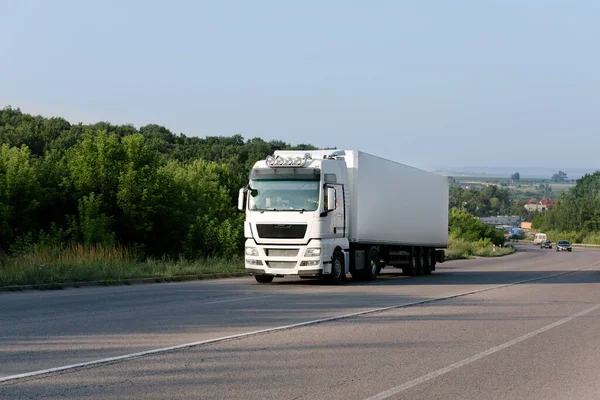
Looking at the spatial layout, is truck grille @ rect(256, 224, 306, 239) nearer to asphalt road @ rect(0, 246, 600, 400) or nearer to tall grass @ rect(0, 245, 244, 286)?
asphalt road @ rect(0, 246, 600, 400)

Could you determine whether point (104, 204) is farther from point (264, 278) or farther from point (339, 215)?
point (339, 215)

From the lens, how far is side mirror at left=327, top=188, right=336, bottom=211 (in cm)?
2472

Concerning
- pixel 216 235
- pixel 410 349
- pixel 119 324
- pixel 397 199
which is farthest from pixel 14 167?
pixel 410 349

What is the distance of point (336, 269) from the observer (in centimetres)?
2591

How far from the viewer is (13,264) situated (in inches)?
978

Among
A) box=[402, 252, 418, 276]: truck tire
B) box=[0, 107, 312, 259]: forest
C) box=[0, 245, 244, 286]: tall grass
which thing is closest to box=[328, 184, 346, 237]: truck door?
box=[0, 245, 244, 286]: tall grass

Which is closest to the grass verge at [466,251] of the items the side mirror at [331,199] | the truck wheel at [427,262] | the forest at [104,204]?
the forest at [104,204]

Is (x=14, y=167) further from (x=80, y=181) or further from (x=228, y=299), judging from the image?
(x=228, y=299)

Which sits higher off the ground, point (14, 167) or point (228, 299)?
point (14, 167)

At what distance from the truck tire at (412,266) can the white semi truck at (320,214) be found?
8.99ft

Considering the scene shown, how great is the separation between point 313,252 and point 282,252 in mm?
913

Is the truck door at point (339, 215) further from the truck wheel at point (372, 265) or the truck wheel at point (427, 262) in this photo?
the truck wheel at point (427, 262)

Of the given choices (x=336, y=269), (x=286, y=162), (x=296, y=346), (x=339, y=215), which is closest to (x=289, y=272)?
(x=336, y=269)

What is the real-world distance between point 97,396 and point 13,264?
58.2ft
